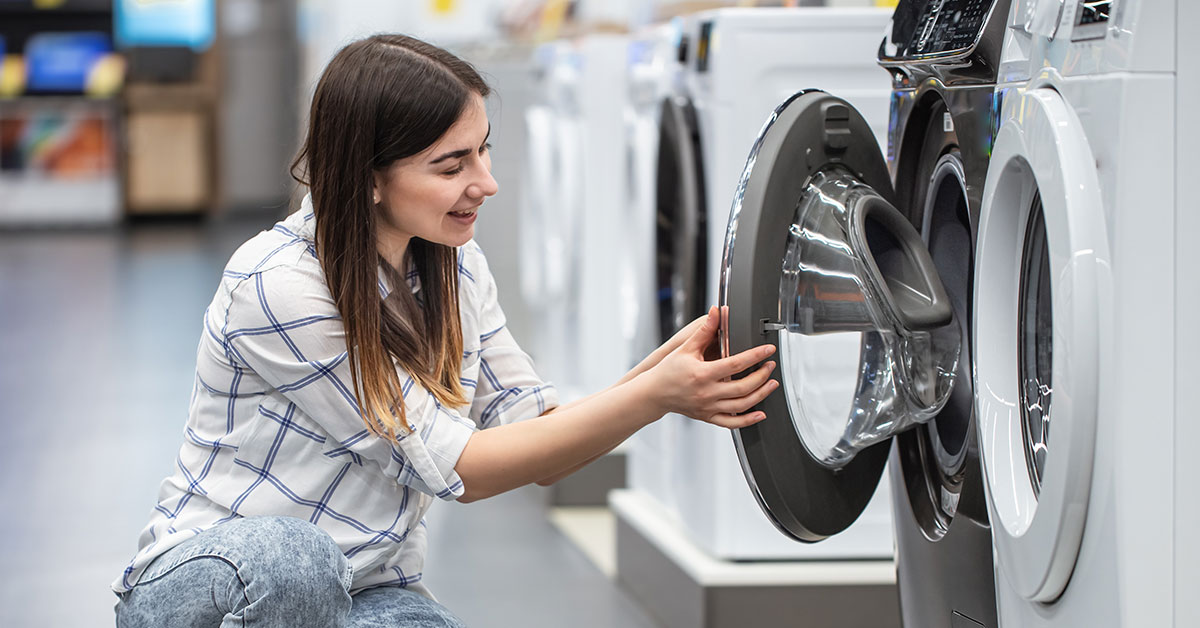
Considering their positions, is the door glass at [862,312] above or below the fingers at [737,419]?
above

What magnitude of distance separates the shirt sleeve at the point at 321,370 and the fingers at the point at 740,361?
285 millimetres

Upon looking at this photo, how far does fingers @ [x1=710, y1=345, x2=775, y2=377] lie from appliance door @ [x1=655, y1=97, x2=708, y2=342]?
37.5 inches

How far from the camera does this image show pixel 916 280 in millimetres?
1364

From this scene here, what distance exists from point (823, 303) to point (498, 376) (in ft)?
1.44

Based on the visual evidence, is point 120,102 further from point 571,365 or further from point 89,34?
point 571,365

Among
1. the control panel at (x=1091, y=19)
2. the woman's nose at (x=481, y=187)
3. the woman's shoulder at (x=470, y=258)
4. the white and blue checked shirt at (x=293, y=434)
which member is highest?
the control panel at (x=1091, y=19)

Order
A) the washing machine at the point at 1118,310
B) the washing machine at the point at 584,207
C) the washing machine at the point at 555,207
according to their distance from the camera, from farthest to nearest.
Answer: the washing machine at the point at 555,207
the washing machine at the point at 584,207
the washing machine at the point at 1118,310

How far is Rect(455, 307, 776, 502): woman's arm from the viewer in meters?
1.29

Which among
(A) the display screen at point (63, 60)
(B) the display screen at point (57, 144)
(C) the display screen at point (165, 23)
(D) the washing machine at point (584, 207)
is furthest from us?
(C) the display screen at point (165, 23)

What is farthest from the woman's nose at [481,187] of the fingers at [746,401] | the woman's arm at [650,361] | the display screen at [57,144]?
the display screen at [57,144]

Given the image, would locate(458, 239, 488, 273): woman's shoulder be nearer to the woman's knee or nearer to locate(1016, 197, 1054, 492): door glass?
the woman's knee

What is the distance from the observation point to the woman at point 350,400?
→ 133 cm

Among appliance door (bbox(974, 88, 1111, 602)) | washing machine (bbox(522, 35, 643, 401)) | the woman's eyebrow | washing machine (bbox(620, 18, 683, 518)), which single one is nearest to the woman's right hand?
appliance door (bbox(974, 88, 1111, 602))

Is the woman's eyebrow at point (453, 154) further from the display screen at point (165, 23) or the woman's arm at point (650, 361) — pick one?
the display screen at point (165, 23)
